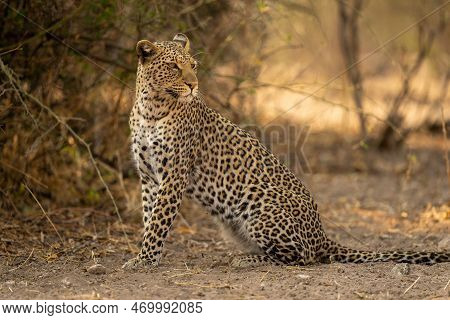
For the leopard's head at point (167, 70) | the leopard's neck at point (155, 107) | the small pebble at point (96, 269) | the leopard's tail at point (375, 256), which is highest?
the leopard's head at point (167, 70)

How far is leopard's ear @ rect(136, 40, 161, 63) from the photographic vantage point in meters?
7.42

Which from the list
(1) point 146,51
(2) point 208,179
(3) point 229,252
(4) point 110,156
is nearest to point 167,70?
(1) point 146,51

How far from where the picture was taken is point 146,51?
748 centimetres

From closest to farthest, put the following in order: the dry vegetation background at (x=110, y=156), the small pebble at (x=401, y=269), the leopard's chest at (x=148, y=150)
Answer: the small pebble at (x=401, y=269)
the leopard's chest at (x=148, y=150)
the dry vegetation background at (x=110, y=156)

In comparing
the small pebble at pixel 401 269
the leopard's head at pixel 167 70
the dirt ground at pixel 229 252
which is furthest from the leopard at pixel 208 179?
the small pebble at pixel 401 269

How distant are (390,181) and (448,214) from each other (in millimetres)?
3051

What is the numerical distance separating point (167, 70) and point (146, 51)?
28cm

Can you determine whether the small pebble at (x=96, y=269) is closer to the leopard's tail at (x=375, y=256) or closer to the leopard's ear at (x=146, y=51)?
the leopard's ear at (x=146, y=51)

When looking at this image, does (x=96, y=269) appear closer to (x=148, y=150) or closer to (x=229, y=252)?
(x=148, y=150)

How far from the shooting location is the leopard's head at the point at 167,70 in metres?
7.35

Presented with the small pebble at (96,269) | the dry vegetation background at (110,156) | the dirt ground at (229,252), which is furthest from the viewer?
the dry vegetation background at (110,156)

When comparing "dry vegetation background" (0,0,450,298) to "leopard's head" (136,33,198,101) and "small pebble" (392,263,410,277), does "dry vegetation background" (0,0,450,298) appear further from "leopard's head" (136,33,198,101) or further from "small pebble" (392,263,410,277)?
"leopard's head" (136,33,198,101)

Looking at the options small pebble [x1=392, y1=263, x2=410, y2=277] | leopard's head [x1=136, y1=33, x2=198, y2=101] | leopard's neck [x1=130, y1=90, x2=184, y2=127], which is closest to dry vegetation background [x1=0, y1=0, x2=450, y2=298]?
small pebble [x1=392, y1=263, x2=410, y2=277]

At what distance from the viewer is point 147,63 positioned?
755 centimetres
